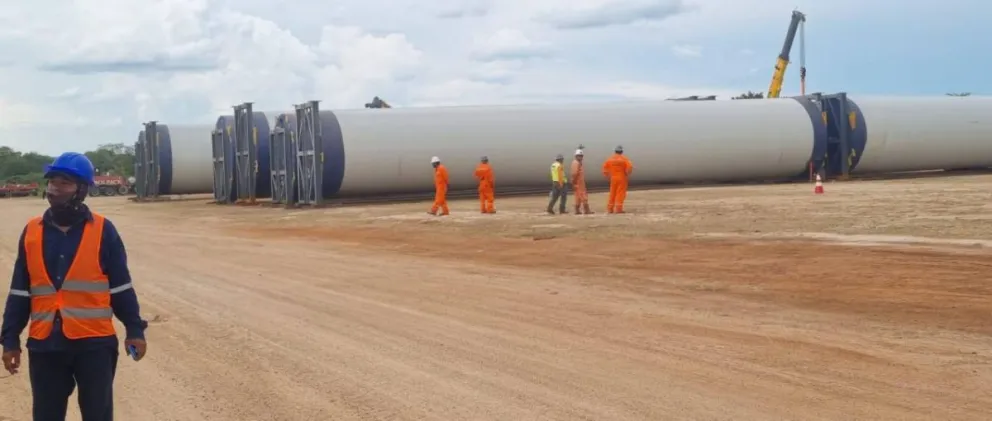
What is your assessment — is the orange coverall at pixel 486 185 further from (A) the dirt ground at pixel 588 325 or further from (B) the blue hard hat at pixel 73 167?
(B) the blue hard hat at pixel 73 167

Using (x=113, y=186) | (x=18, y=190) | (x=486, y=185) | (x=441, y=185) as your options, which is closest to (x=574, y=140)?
(x=486, y=185)

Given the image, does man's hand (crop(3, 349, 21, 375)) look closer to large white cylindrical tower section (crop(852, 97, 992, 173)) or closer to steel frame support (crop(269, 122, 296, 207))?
steel frame support (crop(269, 122, 296, 207))

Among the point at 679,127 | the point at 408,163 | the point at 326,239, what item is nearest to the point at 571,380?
the point at 326,239

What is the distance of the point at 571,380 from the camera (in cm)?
711

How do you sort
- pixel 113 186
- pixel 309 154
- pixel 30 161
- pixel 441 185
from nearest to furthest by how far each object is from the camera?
pixel 441 185
pixel 309 154
pixel 113 186
pixel 30 161

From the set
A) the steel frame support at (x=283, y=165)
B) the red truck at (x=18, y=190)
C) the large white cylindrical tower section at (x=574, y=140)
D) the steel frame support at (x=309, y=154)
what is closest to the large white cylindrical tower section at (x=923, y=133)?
the large white cylindrical tower section at (x=574, y=140)

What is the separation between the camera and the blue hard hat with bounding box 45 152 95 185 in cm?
455

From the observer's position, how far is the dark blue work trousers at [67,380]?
15.1ft

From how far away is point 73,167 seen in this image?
4.57m

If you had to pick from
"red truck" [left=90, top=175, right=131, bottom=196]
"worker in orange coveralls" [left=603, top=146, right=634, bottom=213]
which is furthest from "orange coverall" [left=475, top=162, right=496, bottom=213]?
"red truck" [left=90, top=175, right=131, bottom=196]

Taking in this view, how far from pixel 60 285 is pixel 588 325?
5565 millimetres

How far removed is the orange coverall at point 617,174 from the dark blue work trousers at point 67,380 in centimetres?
1777

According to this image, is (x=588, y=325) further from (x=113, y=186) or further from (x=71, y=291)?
(x=113, y=186)

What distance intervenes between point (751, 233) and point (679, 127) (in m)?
17.9
